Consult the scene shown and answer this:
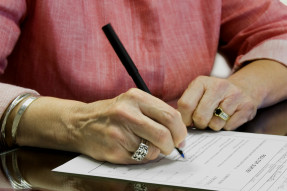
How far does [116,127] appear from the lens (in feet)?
2.21

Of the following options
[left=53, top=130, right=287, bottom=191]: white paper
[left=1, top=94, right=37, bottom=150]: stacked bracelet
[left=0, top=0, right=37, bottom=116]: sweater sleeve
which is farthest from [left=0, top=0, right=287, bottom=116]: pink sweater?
[left=53, top=130, right=287, bottom=191]: white paper

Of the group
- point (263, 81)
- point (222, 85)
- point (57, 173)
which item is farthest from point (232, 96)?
point (57, 173)

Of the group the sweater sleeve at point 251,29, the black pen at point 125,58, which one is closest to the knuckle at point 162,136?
the black pen at point 125,58

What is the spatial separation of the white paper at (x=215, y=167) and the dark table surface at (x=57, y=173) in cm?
1

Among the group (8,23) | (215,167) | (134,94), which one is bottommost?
(215,167)

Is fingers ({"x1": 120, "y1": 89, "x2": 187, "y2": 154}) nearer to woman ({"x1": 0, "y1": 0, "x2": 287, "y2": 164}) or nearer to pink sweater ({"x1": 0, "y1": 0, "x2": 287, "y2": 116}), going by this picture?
woman ({"x1": 0, "y1": 0, "x2": 287, "y2": 164})

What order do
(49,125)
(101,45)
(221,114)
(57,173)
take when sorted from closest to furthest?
(57,173) → (49,125) → (221,114) → (101,45)

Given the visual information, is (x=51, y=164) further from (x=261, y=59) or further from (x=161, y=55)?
(x=261, y=59)

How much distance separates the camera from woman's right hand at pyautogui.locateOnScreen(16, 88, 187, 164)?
0.66m

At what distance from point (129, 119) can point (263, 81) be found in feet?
1.61

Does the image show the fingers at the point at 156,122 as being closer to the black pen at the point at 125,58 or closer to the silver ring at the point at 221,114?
the black pen at the point at 125,58

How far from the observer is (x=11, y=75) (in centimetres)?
104

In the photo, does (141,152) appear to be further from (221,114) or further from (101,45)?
(101,45)

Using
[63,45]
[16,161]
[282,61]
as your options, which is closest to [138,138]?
[16,161]
